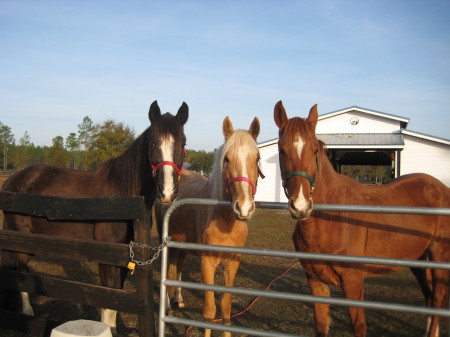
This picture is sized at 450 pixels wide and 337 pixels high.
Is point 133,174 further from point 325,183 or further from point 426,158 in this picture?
point 426,158

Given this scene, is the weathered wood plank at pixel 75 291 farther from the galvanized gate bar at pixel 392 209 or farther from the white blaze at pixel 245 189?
the galvanized gate bar at pixel 392 209

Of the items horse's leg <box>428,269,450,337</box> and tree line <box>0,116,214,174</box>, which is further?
tree line <box>0,116,214,174</box>

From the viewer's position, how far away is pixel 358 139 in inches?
690

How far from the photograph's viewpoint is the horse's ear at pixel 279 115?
114 inches

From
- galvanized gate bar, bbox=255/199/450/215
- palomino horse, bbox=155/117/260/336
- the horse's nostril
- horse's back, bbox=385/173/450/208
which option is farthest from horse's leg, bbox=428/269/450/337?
the horse's nostril

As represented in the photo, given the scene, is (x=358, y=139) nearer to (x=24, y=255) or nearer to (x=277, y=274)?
(x=277, y=274)

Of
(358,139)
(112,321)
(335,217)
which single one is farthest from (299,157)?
(358,139)

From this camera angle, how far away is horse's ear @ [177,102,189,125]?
3.30m

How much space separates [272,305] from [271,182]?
14.9 m

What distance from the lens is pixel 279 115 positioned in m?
2.95

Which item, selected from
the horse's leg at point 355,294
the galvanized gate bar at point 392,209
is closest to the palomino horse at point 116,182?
the galvanized gate bar at point 392,209

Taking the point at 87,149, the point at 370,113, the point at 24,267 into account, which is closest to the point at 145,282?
the point at 24,267

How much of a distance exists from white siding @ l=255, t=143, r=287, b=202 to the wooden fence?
54.6 feet

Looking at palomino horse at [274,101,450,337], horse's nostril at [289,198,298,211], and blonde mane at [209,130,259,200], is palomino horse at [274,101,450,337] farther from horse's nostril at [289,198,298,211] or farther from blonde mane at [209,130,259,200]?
blonde mane at [209,130,259,200]
